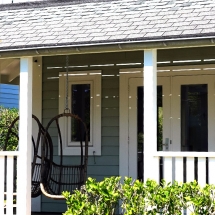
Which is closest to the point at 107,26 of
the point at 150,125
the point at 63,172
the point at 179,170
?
the point at 150,125

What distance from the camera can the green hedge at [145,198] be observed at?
6.67 m

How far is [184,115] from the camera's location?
370 inches

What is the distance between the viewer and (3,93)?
17.0 meters

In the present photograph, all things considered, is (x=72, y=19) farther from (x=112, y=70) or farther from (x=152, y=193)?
(x=152, y=193)

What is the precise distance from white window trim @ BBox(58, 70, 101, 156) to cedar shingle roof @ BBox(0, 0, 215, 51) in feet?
4.46

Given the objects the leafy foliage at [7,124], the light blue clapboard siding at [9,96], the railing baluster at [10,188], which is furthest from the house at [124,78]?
the light blue clapboard siding at [9,96]

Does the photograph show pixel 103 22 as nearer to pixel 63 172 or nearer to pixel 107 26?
pixel 107 26

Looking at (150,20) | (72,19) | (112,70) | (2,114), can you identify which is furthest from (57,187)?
(2,114)

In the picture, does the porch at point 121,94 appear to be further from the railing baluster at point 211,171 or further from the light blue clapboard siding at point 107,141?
the railing baluster at point 211,171

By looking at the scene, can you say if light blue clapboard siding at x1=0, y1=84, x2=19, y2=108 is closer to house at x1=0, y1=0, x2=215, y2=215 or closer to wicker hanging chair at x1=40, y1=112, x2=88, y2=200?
house at x1=0, y1=0, x2=215, y2=215

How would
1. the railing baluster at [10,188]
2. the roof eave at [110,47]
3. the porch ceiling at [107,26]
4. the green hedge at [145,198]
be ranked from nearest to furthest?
the green hedge at [145,198] → the roof eave at [110,47] → the porch ceiling at [107,26] → the railing baluster at [10,188]

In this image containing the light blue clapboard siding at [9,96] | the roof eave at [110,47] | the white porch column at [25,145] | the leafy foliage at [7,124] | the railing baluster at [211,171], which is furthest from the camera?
the light blue clapboard siding at [9,96]

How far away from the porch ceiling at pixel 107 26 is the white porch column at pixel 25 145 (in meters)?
0.34

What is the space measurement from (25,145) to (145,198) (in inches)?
75.4
